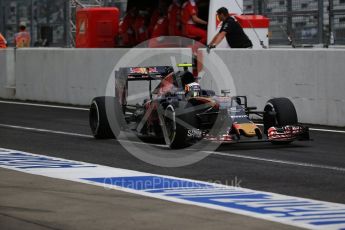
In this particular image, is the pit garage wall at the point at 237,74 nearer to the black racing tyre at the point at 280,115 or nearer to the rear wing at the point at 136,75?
the rear wing at the point at 136,75

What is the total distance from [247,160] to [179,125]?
1.15m

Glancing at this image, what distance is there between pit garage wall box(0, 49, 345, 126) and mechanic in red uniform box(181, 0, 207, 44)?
1340 millimetres

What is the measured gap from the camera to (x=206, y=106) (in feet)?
44.0

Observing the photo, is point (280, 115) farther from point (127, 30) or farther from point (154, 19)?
point (127, 30)

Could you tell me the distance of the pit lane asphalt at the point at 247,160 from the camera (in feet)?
33.8

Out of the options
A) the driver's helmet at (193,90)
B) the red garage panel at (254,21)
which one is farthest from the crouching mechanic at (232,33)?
the driver's helmet at (193,90)

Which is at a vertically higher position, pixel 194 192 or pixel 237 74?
pixel 237 74

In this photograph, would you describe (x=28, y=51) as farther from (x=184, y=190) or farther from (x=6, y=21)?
(x=184, y=190)

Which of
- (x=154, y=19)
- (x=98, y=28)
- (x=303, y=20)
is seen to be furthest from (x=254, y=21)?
(x=98, y=28)

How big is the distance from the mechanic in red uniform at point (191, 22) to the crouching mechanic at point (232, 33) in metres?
2.97

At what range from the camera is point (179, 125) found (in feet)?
42.8

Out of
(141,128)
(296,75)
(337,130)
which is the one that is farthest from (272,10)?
(141,128)

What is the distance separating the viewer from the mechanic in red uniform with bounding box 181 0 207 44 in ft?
74.7

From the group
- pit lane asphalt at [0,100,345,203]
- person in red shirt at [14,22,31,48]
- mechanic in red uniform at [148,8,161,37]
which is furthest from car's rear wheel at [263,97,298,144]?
person in red shirt at [14,22,31,48]
